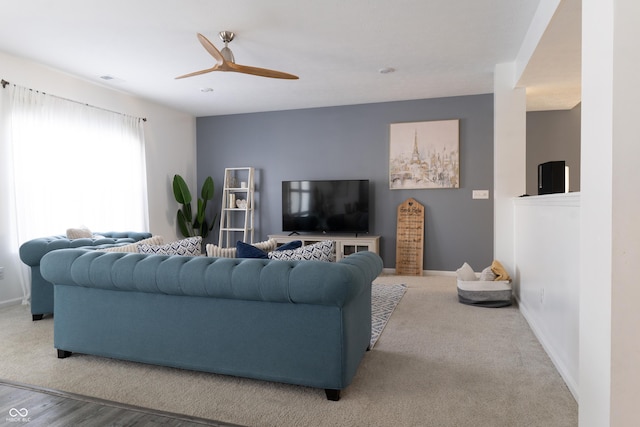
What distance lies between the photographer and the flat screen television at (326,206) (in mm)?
5984

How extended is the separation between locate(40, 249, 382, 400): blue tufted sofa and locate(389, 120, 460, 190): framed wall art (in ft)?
11.5

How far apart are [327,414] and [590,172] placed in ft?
5.03

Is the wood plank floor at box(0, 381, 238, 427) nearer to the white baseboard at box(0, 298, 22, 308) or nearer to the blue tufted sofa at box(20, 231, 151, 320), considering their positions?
the blue tufted sofa at box(20, 231, 151, 320)

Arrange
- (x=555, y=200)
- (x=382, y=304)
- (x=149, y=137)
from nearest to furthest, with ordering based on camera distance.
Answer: (x=555, y=200), (x=382, y=304), (x=149, y=137)

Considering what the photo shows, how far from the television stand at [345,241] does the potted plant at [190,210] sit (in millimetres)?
1265

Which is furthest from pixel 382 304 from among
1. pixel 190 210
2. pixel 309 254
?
pixel 190 210

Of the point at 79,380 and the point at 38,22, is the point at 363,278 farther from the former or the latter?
the point at 38,22

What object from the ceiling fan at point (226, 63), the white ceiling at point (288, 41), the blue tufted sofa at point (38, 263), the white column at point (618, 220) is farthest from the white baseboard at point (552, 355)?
the blue tufted sofa at point (38, 263)

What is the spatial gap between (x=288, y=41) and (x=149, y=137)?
123 inches

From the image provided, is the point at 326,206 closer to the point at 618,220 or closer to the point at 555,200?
the point at 555,200

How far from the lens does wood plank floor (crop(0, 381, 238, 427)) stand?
6.14 feet

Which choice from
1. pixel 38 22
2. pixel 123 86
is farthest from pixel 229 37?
pixel 123 86

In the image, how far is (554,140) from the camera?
229 inches

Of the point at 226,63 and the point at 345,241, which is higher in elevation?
the point at 226,63
